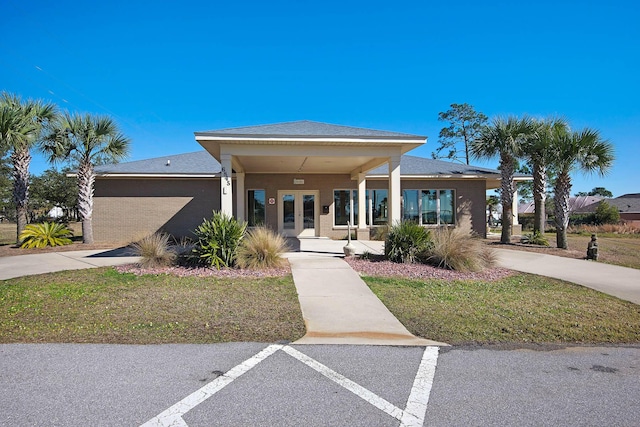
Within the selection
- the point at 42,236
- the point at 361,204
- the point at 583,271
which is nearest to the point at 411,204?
the point at 361,204

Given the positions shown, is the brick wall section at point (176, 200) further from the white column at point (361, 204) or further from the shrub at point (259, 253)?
the shrub at point (259, 253)

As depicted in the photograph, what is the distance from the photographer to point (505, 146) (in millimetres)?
15945

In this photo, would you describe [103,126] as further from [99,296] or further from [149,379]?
[149,379]

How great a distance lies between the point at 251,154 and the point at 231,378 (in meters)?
8.63

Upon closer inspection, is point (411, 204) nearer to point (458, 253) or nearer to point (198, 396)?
point (458, 253)

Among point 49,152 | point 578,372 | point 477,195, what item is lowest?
point 578,372

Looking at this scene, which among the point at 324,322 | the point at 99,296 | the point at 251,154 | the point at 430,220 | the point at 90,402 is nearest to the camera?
the point at 90,402

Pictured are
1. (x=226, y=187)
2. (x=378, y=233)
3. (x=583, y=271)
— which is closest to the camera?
(x=583, y=271)

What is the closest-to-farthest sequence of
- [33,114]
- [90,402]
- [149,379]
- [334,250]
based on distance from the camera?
[90,402], [149,379], [334,250], [33,114]

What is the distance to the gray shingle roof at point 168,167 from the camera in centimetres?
1700

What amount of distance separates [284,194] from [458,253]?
35.5ft

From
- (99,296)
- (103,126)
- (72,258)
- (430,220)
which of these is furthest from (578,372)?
(103,126)

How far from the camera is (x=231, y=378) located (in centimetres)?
358

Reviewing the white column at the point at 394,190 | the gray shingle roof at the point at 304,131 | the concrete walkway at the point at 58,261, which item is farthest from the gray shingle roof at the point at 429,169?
the concrete walkway at the point at 58,261
